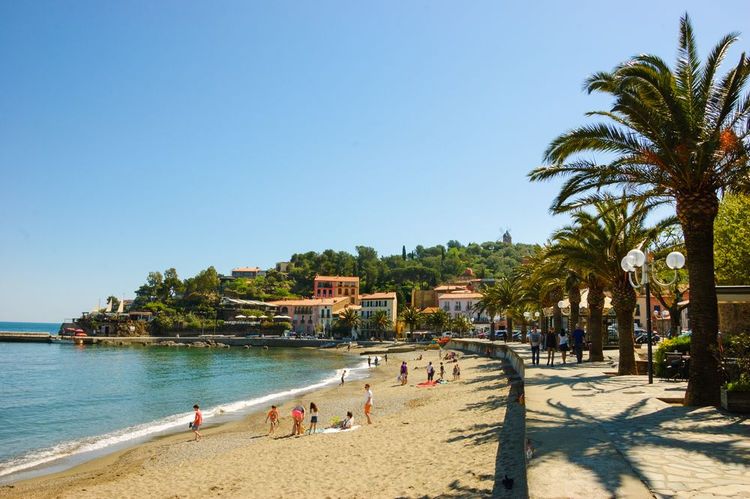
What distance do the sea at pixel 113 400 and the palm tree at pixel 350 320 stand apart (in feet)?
156

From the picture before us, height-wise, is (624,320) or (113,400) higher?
(624,320)

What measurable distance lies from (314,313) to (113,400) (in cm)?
8709

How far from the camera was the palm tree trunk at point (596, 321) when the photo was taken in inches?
872

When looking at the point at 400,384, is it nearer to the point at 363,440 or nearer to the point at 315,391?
the point at 315,391

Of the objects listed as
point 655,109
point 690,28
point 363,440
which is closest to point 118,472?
point 363,440

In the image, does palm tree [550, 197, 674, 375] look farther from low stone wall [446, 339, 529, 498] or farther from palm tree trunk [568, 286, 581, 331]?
palm tree trunk [568, 286, 581, 331]

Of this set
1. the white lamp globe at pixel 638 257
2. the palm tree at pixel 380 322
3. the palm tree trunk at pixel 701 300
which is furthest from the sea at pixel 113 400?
the palm tree at pixel 380 322

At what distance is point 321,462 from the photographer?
1381 cm

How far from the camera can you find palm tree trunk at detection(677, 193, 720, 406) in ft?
32.9

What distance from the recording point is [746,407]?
365 inches

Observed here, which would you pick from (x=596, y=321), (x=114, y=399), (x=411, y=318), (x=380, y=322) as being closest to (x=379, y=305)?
(x=380, y=322)

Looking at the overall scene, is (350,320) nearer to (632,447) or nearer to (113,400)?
(113,400)

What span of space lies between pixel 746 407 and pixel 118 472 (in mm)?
15990

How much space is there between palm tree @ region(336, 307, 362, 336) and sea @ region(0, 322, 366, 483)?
156 ft
